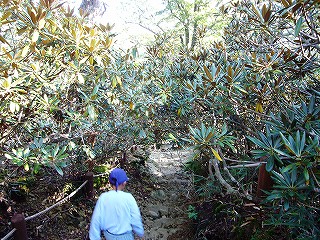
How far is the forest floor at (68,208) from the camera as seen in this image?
3483 millimetres

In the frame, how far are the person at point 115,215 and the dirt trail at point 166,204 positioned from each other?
5.60 ft

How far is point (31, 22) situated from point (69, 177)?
2.92 metres

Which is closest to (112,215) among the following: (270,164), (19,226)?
(19,226)

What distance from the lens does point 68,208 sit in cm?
403

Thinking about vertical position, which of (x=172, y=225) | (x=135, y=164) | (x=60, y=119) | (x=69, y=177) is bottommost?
(x=172, y=225)

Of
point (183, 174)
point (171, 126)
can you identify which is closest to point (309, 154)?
point (171, 126)

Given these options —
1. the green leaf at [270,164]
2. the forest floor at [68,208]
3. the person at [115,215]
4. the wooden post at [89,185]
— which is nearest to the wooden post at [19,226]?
the forest floor at [68,208]

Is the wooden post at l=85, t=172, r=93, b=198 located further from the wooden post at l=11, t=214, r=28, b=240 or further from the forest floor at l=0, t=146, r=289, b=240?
the wooden post at l=11, t=214, r=28, b=240

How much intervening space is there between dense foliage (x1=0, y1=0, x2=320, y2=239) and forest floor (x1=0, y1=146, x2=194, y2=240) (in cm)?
63

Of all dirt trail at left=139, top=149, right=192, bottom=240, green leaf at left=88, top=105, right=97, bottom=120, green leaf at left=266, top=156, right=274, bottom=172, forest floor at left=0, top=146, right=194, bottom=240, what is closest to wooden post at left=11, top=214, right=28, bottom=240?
forest floor at left=0, top=146, right=194, bottom=240

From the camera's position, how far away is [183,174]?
22.6 feet

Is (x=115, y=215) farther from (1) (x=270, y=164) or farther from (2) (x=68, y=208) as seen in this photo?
(2) (x=68, y=208)

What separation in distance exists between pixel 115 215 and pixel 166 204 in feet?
9.76

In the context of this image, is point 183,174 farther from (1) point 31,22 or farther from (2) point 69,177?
(1) point 31,22
